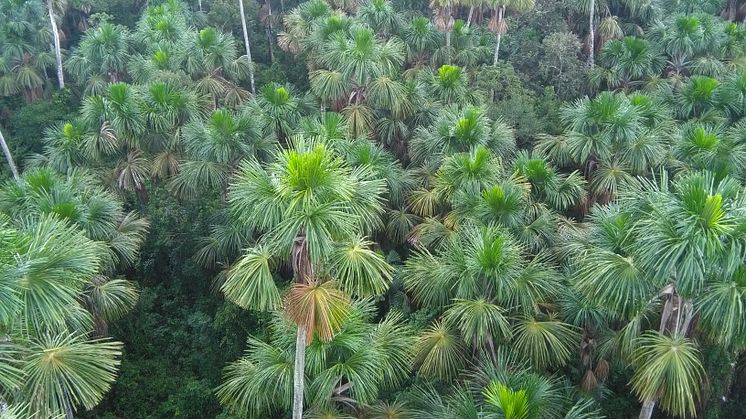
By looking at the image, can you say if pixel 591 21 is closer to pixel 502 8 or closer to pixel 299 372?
pixel 502 8

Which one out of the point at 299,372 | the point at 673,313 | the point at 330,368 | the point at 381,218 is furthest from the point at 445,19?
the point at 299,372

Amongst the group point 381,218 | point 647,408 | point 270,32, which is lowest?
point 381,218

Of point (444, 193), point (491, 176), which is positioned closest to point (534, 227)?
point (491, 176)

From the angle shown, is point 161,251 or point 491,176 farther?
point 161,251

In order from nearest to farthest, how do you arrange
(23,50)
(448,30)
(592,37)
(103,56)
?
(103,56) < (448,30) < (592,37) < (23,50)

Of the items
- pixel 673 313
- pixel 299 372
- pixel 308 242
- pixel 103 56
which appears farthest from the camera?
pixel 103 56

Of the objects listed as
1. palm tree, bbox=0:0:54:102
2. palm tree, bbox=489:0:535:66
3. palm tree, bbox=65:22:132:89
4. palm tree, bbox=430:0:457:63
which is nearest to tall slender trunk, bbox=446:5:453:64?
palm tree, bbox=430:0:457:63

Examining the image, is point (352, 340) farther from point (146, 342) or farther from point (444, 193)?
point (146, 342)
